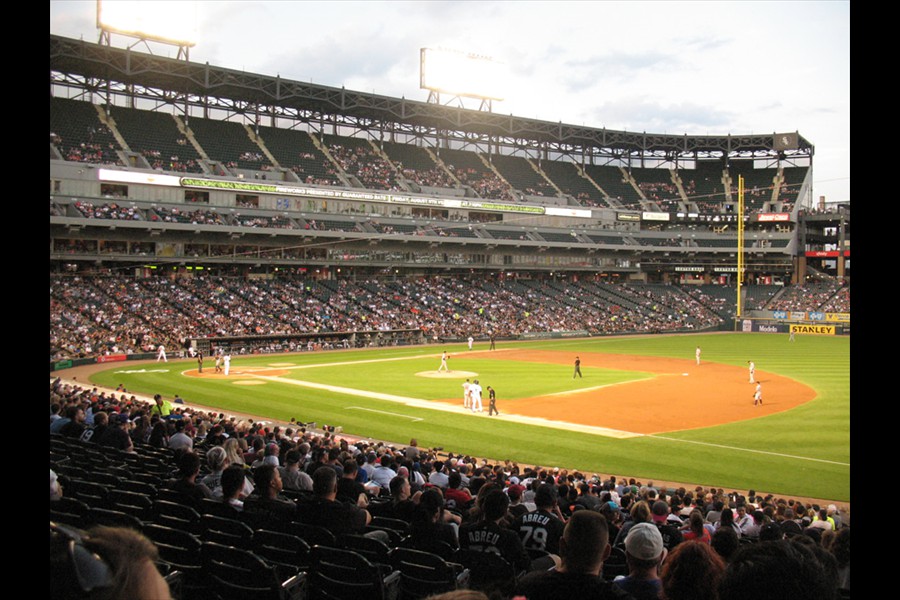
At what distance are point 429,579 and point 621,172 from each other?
10488 cm

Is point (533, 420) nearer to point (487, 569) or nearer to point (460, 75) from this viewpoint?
point (487, 569)

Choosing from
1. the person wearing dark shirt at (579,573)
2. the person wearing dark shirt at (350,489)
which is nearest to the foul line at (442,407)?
the person wearing dark shirt at (350,489)

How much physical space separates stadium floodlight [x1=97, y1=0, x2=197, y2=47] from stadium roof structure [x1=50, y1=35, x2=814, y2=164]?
2.25 meters

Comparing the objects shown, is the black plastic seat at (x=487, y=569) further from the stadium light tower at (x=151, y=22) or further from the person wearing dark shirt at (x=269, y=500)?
the stadium light tower at (x=151, y=22)

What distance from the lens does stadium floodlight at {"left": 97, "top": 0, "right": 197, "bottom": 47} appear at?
6238 centimetres

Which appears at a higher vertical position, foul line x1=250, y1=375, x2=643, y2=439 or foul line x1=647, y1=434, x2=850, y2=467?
foul line x1=250, y1=375, x2=643, y2=439

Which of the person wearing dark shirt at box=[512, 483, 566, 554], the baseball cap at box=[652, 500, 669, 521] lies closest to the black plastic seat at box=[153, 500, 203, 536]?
the person wearing dark shirt at box=[512, 483, 566, 554]

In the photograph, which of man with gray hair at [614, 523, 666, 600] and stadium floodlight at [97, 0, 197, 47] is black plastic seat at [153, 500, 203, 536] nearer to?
man with gray hair at [614, 523, 666, 600]

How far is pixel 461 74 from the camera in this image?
278ft

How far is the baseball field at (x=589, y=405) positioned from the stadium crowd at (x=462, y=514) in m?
6.32

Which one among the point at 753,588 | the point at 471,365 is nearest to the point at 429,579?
the point at 753,588

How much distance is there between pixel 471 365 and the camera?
49.2 m

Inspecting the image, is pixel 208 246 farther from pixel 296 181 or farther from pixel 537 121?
pixel 537 121

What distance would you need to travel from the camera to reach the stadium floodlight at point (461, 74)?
271 ft
